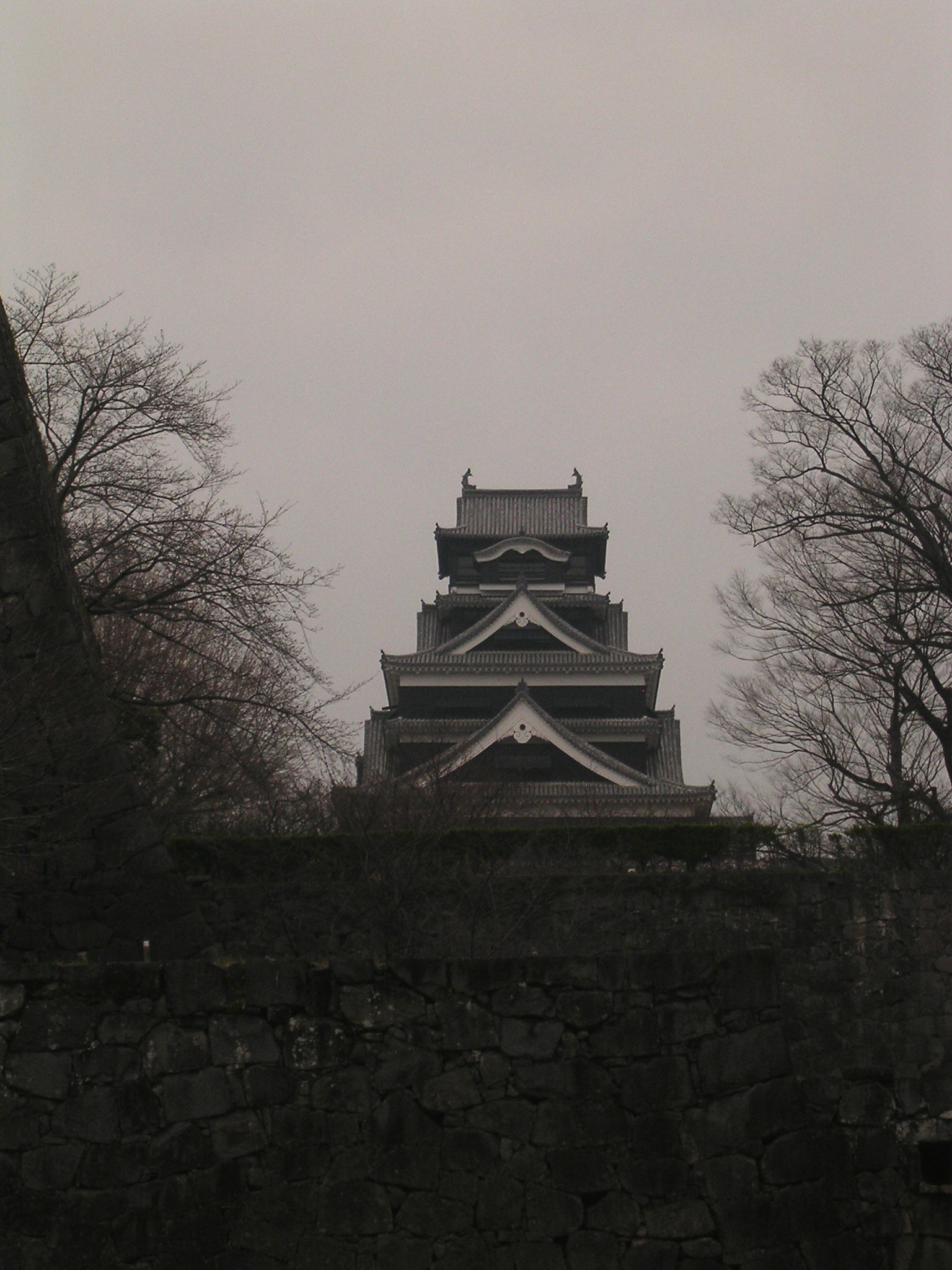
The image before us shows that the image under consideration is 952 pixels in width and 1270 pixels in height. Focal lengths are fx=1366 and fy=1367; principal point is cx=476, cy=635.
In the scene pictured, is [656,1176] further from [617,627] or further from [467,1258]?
[617,627]

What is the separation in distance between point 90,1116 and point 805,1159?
116 inches

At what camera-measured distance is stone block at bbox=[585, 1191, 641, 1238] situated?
5.54 meters

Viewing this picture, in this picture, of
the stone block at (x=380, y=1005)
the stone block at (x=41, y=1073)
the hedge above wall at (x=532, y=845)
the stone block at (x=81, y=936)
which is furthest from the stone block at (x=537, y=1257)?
the hedge above wall at (x=532, y=845)

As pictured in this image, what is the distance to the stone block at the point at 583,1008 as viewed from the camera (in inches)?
225

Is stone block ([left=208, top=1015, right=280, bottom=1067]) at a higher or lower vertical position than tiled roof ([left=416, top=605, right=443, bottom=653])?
lower

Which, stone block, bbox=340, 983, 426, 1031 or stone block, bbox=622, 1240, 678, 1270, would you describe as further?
stone block, bbox=340, 983, 426, 1031

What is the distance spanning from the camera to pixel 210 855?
43.3 feet

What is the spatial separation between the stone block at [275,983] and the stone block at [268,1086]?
27cm

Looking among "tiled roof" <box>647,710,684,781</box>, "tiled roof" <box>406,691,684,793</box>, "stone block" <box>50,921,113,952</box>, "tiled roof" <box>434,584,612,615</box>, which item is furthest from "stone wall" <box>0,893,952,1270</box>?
"tiled roof" <box>434,584,612,615</box>

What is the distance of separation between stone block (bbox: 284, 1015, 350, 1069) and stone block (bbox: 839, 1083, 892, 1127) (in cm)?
220

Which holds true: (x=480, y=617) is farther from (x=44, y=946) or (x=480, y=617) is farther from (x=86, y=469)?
(x=44, y=946)

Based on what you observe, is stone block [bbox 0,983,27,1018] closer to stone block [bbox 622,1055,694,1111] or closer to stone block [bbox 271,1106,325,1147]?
stone block [bbox 271,1106,325,1147]

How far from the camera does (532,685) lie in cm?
3409

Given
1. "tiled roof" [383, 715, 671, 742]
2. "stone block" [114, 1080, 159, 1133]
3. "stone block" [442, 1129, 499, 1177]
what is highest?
"tiled roof" [383, 715, 671, 742]
